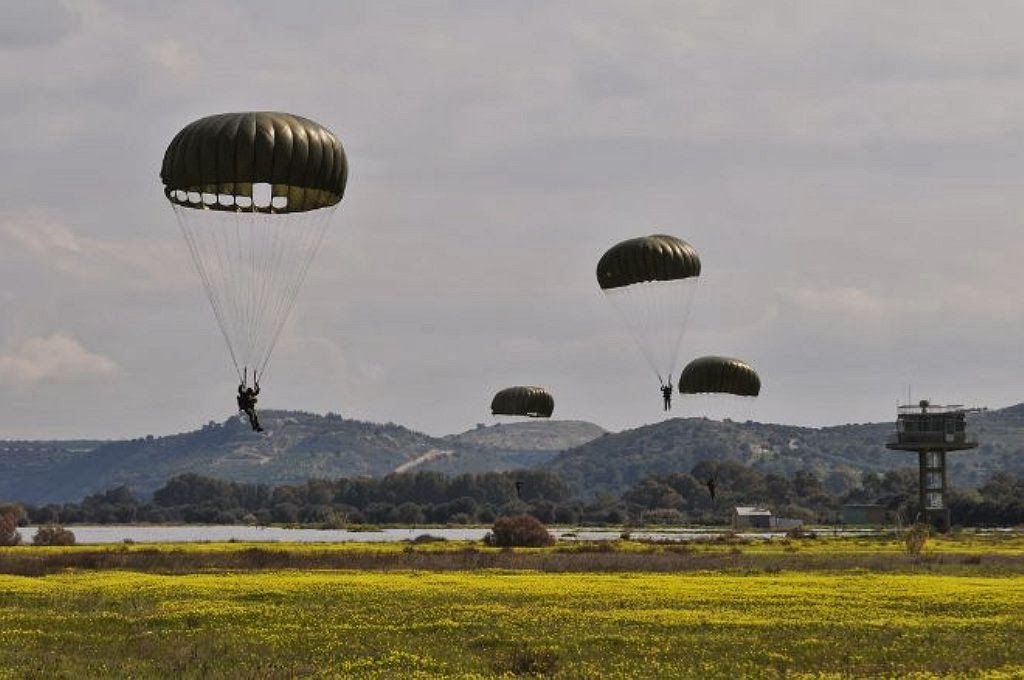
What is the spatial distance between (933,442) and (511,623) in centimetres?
14071

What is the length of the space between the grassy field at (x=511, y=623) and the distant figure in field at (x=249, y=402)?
6192 mm

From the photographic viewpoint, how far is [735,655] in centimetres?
3500

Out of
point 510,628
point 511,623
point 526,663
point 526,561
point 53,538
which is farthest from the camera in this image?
point 53,538

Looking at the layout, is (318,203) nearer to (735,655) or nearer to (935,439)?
(735,655)

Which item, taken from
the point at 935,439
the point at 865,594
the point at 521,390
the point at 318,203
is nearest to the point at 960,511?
the point at 935,439

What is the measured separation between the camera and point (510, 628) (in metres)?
40.8

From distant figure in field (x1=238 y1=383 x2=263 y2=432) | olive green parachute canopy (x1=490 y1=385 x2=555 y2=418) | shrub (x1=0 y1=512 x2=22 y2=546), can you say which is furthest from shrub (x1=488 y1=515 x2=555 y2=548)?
distant figure in field (x1=238 y1=383 x2=263 y2=432)

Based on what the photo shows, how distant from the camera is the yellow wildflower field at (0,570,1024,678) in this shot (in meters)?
33.0

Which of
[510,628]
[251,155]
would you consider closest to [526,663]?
[510,628]

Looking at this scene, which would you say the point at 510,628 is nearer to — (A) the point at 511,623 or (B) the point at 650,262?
Answer: (A) the point at 511,623

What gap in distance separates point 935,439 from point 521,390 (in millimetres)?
87749

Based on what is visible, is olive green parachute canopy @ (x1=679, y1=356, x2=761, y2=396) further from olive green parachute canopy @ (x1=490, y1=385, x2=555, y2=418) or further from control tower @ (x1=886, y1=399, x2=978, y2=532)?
control tower @ (x1=886, y1=399, x2=978, y2=532)

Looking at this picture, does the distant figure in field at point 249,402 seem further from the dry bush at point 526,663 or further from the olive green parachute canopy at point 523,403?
the olive green parachute canopy at point 523,403

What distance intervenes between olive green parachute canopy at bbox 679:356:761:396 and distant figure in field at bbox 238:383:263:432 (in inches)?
1446
